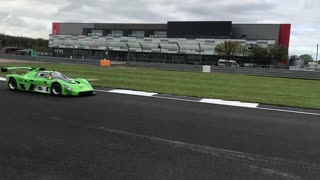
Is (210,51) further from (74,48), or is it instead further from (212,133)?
(212,133)

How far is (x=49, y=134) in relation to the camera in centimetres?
862

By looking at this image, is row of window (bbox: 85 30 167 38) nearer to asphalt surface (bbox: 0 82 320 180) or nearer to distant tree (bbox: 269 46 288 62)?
distant tree (bbox: 269 46 288 62)

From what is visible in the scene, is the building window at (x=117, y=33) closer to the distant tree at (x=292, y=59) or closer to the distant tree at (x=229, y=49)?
the distant tree at (x=229, y=49)

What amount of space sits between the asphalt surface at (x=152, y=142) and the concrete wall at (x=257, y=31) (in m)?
71.6

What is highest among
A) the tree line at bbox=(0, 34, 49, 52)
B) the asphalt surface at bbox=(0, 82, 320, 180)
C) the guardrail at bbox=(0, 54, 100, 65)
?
the tree line at bbox=(0, 34, 49, 52)

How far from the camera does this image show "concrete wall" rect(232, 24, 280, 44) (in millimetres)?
80812

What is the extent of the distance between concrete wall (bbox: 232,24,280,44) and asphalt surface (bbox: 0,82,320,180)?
7156cm

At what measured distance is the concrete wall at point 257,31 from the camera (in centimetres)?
8081

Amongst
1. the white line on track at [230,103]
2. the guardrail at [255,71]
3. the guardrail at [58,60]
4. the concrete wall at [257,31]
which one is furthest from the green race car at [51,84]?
the concrete wall at [257,31]

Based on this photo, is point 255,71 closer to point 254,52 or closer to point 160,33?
point 254,52

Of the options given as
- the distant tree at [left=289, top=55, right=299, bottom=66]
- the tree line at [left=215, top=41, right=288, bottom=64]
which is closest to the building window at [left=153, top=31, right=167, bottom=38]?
the tree line at [left=215, top=41, right=288, bottom=64]

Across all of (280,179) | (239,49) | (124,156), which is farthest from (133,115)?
(239,49)

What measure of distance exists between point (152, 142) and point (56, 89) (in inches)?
351

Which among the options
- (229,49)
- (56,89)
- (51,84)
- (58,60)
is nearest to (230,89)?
(56,89)
